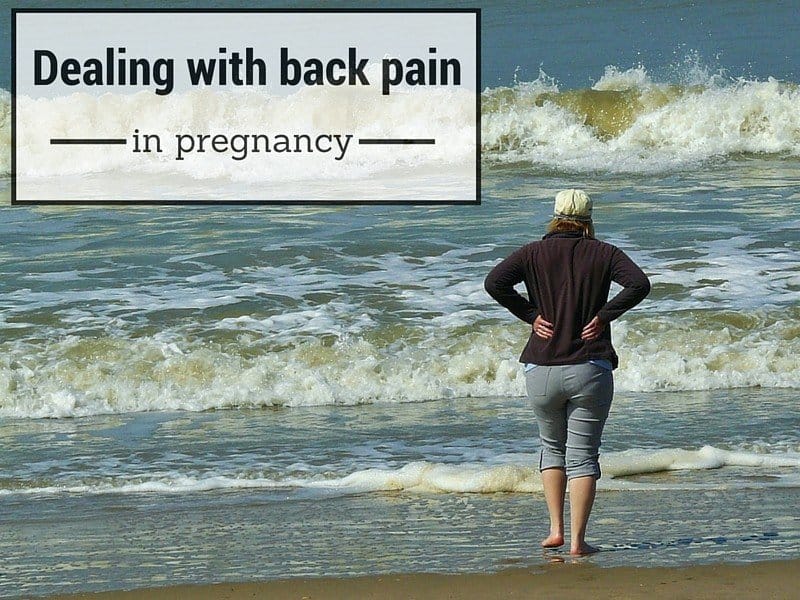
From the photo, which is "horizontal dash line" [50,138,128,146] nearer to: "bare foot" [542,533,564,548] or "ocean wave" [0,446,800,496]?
"ocean wave" [0,446,800,496]

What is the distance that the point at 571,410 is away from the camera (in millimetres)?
4566

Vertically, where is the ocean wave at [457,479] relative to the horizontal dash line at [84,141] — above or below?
below

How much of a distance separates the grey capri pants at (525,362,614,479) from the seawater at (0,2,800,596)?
34 centimetres

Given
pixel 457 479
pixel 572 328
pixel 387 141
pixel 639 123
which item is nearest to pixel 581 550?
pixel 572 328

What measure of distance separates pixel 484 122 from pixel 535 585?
60.6ft

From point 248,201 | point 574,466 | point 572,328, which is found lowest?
point 574,466

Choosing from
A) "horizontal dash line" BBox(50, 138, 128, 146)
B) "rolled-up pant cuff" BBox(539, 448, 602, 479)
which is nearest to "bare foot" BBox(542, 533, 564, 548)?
"rolled-up pant cuff" BBox(539, 448, 602, 479)

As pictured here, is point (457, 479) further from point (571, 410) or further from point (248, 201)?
point (248, 201)

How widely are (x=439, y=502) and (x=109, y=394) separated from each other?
4400 mm

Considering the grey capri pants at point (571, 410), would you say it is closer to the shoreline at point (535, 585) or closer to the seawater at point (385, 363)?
the seawater at point (385, 363)

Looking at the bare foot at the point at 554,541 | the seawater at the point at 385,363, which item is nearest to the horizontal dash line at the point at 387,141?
the seawater at the point at 385,363

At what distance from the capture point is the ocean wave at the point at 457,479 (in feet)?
19.7

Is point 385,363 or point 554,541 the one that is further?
point 385,363

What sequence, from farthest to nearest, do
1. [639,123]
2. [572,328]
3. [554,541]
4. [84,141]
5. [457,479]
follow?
[84,141]
[639,123]
[457,479]
[554,541]
[572,328]
